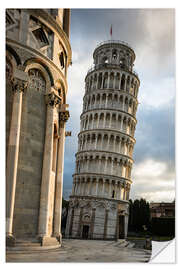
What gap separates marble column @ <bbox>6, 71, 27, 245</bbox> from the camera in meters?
10.1

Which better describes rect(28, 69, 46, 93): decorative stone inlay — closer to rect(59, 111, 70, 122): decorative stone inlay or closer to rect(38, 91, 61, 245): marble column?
rect(38, 91, 61, 245): marble column

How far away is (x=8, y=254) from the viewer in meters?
9.28

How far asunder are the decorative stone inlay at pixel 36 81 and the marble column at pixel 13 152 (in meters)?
0.68

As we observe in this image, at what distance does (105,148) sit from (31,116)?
84.9 feet

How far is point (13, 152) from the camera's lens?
35.1 feet

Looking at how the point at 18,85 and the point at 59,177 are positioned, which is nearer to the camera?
the point at 18,85

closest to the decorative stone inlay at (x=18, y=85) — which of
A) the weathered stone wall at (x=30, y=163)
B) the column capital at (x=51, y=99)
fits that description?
the weathered stone wall at (x=30, y=163)

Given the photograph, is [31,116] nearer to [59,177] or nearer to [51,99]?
[51,99]

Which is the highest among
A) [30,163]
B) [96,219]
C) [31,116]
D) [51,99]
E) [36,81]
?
[36,81]

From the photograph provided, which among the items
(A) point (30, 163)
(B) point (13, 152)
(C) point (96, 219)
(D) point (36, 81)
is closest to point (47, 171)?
(A) point (30, 163)

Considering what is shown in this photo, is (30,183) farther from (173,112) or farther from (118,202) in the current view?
(118,202)

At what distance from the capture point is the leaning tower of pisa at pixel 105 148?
35406 mm

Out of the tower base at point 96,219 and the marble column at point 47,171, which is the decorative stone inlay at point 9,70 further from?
the tower base at point 96,219
